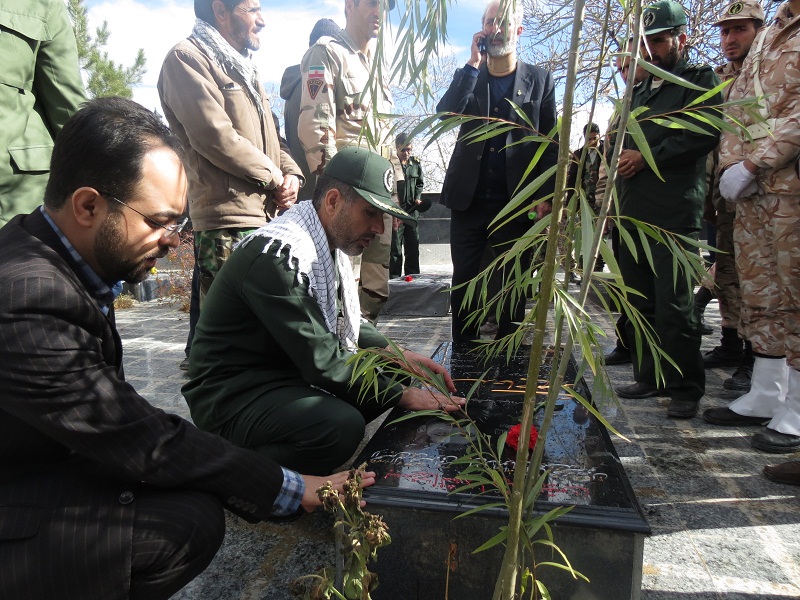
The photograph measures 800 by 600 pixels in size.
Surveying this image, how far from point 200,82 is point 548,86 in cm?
216

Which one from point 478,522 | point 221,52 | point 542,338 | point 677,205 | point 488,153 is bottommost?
point 478,522

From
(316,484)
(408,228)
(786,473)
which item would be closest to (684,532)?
(786,473)

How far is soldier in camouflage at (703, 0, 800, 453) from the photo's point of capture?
2666mm

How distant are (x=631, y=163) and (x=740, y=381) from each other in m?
1.49

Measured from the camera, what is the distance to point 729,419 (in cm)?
301

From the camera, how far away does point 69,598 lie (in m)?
1.28

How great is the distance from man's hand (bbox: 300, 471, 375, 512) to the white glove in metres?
2.37

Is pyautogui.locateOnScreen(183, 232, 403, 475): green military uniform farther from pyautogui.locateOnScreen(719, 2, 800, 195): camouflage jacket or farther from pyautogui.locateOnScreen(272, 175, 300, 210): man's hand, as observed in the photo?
pyautogui.locateOnScreen(719, 2, 800, 195): camouflage jacket

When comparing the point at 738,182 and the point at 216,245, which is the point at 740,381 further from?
the point at 216,245

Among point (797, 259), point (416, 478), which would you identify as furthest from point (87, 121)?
point (797, 259)

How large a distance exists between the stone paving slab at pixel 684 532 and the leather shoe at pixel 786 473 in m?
0.03

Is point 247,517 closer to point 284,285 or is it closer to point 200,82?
point 284,285

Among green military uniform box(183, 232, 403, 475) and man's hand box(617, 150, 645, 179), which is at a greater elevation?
man's hand box(617, 150, 645, 179)

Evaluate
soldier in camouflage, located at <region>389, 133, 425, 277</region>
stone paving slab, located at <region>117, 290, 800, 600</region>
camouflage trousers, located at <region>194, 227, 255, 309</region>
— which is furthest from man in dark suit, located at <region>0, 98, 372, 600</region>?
soldier in camouflage, located at <region>389, 133, 425, 277</region>
